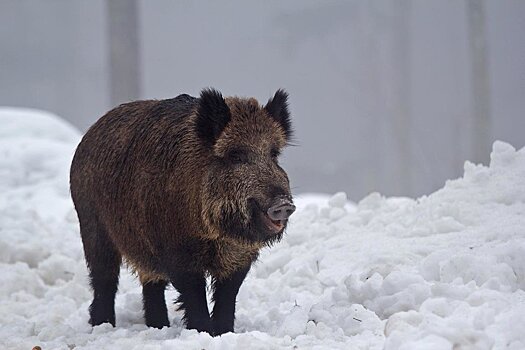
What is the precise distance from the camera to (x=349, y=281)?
4.55 meters

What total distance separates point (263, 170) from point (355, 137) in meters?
26.5

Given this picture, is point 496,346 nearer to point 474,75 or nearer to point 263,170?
point 263,170

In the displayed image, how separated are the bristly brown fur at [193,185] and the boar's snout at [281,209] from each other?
6cm

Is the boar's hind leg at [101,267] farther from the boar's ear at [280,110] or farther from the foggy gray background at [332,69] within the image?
the foggy gray background at [332,69]

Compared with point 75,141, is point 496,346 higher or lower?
lower

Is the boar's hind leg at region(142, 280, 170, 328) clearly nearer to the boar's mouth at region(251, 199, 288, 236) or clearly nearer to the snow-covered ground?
the snow-covered ground

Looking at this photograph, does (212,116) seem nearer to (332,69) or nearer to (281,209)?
(281,209)

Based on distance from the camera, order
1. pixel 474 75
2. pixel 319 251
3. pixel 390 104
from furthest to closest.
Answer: pixel 390 104
pixel 474 75
pixel 319 251

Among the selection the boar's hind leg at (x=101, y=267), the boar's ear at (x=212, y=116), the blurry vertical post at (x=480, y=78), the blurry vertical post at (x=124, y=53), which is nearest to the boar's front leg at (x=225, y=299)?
the boar's ear at (x=212, y=116)

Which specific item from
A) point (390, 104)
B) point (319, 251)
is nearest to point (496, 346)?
point (319, 251)

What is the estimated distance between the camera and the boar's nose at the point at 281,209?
4.03m

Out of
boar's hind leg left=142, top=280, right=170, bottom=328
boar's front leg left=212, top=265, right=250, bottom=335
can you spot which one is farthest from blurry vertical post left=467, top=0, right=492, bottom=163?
boar's front leg left=212, top=265, right=250, bottom=335

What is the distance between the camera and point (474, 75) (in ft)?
56.2

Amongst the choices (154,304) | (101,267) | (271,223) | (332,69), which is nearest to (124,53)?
(101,267)
